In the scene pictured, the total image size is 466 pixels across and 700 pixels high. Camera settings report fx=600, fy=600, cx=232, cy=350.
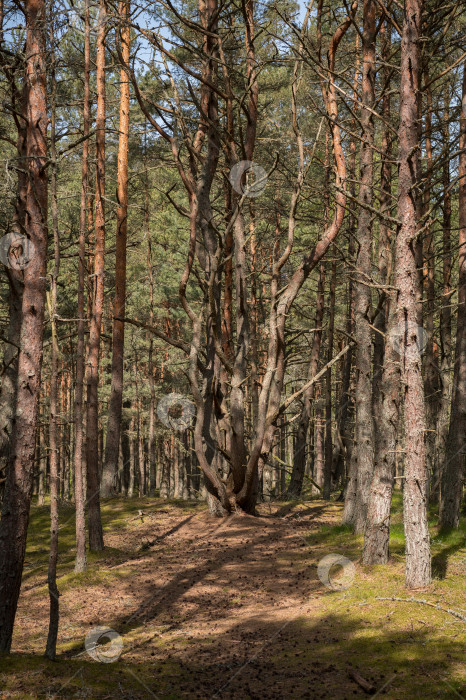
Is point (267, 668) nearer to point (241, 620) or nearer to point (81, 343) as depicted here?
point (241, 620)

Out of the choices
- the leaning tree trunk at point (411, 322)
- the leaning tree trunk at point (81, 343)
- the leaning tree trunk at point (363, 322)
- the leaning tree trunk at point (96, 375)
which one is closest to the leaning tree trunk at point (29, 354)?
the leaning tree trunk at point (81, 343)

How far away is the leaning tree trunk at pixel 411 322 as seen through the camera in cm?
765

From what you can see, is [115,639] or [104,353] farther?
[104,353]

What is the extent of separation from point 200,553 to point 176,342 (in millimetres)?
4495

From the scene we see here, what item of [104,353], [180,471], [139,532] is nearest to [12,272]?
[139,532]

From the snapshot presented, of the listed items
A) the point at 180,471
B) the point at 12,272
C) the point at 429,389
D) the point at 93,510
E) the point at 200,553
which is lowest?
the point at 180,471

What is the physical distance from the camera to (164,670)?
20.7ft

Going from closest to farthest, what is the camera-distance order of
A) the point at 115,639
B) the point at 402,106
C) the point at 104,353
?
1. the point at 115,639
2. the point at 402,106
3. the point at 104,353

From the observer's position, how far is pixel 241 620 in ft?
26.3

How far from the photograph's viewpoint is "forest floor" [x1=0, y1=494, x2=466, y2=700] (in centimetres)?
561

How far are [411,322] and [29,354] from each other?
486cm

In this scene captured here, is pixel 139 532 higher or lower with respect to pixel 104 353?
lower

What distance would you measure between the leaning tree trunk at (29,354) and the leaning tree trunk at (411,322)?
4625 millimetres

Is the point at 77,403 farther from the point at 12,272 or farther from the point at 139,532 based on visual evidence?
the point at 139,532
